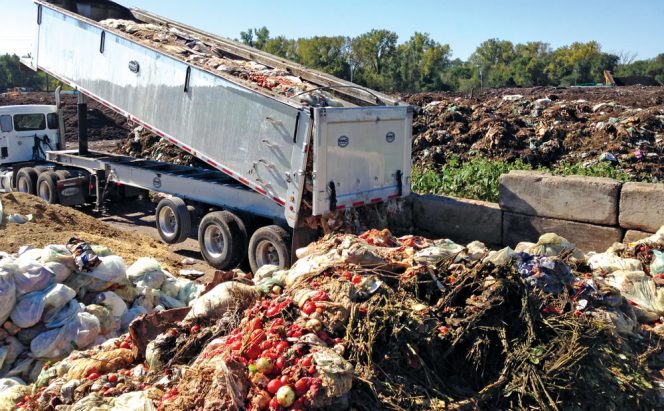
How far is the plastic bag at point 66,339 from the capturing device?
531 cm

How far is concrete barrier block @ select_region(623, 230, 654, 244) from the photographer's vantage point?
746 centimetres

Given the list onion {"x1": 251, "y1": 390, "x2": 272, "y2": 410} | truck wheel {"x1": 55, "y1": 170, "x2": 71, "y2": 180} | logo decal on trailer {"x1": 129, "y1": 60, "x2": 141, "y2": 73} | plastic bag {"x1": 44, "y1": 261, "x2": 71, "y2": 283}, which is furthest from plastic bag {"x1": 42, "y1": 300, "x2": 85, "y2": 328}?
truck wheel {"x1": 55, "y1": 170, "x2": 71, "y2": 180}

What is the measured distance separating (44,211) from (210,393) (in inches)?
278

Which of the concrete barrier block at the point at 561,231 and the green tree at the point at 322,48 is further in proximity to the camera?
the green tree at the point at 322,48

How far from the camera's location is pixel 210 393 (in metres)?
3.59

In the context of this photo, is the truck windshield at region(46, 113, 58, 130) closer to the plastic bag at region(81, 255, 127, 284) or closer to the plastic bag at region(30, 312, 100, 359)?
the plastic bag at region(81, 255, 127, 284)

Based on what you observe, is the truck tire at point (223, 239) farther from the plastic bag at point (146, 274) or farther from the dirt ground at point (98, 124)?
the dirt ground at point (98, 124)

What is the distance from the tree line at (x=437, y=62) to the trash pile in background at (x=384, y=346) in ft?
139

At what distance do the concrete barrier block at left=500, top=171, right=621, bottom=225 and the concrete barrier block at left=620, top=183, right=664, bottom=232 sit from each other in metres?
0.11

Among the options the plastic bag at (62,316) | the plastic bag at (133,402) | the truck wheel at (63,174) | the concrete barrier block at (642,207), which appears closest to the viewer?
the plastic bag at (133,402)

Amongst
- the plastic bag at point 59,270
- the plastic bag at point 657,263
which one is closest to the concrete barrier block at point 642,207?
the plastic bag at point 657,263

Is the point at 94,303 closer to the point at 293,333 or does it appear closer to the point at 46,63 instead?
the point at 293,333

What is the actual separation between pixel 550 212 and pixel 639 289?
237 cm

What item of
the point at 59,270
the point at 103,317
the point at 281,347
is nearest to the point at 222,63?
the point at 59,270
